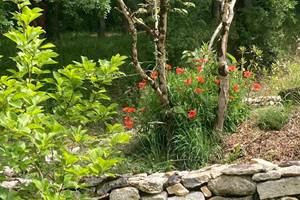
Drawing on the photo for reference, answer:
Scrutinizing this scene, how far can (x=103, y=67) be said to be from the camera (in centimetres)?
344

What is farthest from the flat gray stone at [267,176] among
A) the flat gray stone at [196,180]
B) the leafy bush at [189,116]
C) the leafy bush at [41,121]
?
the leafy bush at [41,121]

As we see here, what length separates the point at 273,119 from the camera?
5.89m

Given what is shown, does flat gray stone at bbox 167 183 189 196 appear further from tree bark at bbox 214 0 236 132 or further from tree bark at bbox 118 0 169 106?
tree bark at bbox 118 0 169 106

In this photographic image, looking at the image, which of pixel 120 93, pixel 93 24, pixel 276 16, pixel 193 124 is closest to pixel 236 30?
pixel 276 16

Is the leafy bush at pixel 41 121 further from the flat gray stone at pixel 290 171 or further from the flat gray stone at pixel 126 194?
the flat gray stone at pixel 290 171

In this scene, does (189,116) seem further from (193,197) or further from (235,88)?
(193,197)

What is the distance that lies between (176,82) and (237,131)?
0.88m

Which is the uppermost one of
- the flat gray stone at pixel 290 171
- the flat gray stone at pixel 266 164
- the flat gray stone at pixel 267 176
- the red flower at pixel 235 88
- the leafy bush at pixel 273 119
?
the red flower at pixel 235 88

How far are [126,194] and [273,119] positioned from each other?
2042 millimetres

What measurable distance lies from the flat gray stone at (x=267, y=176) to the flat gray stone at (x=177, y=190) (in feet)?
2.08

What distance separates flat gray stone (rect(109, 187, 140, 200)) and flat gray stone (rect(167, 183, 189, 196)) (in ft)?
0.99

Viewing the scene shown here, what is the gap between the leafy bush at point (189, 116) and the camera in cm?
546

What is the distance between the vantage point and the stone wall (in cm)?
470

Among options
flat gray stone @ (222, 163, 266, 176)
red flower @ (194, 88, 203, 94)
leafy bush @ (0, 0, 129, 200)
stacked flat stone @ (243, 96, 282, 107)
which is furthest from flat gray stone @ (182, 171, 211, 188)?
stacked flat stone @ (243, 96, 282, 107)
